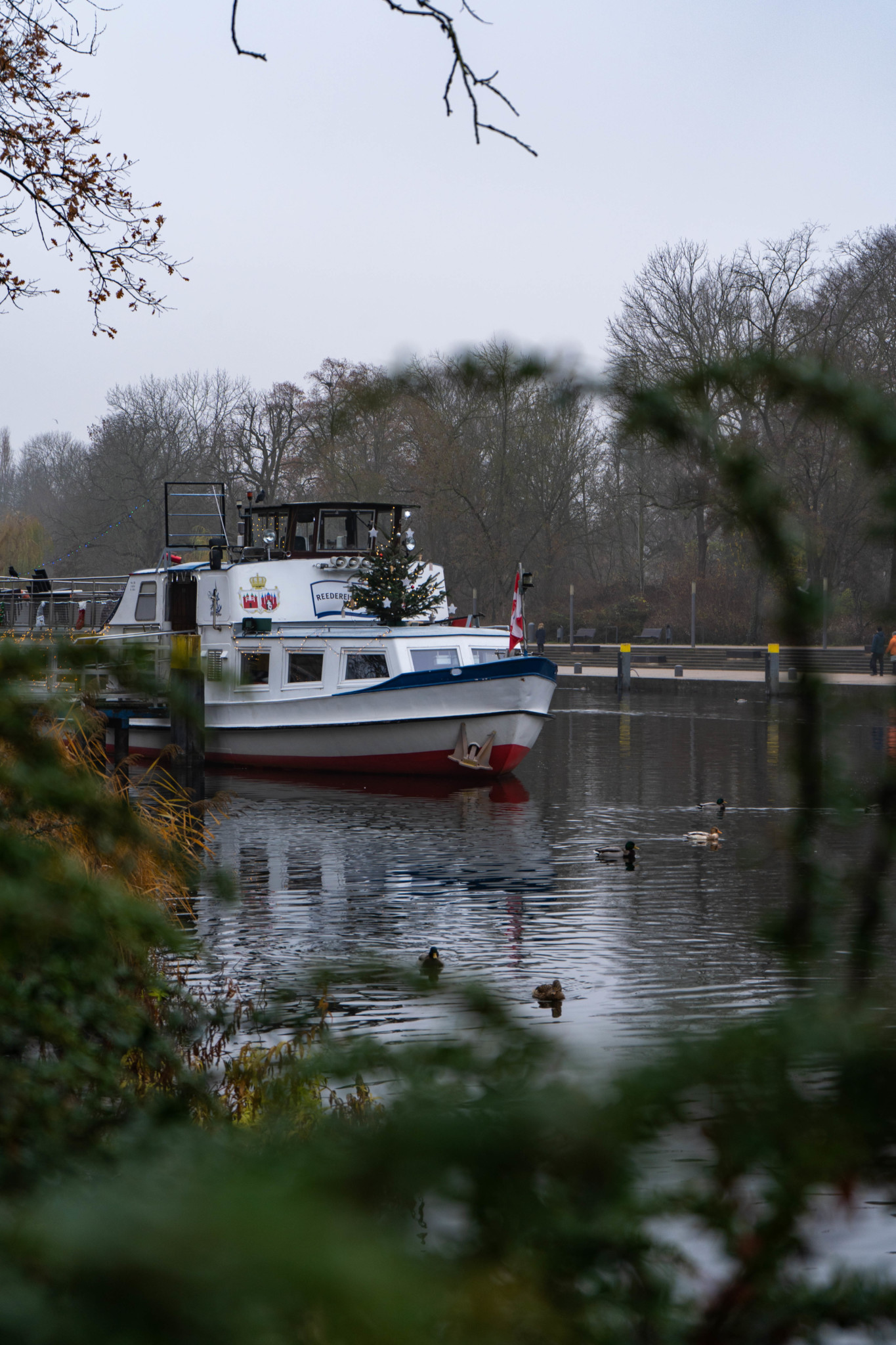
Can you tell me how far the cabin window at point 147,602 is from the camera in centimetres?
2536

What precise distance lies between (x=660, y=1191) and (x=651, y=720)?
105ft

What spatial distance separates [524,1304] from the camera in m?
0.63

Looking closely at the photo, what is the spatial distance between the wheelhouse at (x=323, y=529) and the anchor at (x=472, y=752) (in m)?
4.71

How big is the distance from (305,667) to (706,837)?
388 inches

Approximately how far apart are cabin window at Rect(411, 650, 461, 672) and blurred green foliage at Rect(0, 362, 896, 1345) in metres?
21.5

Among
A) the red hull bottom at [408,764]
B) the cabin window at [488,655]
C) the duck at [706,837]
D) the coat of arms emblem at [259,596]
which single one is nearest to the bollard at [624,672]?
the cabin window at [488,655]

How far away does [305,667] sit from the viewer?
23.5m

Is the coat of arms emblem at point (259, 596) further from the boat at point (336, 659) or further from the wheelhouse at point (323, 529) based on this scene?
the wheelhouse at point (323, 529)

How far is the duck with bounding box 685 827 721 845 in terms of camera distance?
15235mm

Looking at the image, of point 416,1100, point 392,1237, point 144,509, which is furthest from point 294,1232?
point 144,509

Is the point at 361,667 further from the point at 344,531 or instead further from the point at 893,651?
the point at 893,651

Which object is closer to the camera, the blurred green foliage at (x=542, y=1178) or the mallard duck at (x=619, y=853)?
the blurred green foliage at (x=542, y=1178)

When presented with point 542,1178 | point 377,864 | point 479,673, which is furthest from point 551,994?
point 479,673

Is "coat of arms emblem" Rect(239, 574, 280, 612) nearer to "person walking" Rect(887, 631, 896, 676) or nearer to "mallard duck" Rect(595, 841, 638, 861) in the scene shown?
"mallard duck" Rect(595, 841, 638, 861)
